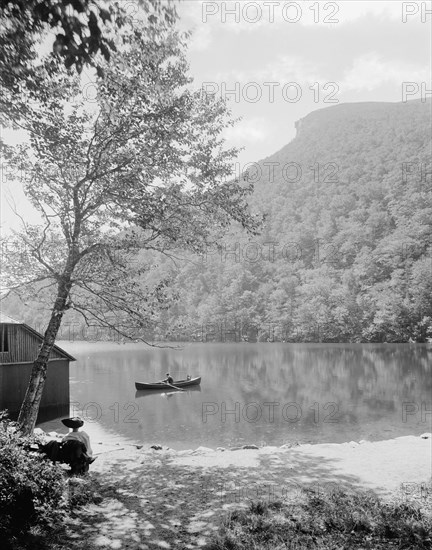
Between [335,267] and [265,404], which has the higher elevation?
[335,267]

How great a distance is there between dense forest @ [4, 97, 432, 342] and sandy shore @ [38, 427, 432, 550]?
51513 millimetres

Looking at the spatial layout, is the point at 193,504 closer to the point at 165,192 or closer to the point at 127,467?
the point at 127,467

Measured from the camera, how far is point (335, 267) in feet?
425

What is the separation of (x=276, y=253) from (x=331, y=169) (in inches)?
2692

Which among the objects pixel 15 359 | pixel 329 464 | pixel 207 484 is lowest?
pixel 329 464

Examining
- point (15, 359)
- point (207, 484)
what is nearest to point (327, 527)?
point (207, 484)

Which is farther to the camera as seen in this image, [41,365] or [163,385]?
[163,385]

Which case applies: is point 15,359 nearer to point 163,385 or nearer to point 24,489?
point 163,385

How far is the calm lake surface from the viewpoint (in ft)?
74.1

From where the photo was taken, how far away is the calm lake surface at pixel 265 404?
22594 millimetres

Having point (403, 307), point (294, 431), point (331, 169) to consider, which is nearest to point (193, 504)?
point (294, 431)

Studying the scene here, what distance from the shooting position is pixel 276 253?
157 m

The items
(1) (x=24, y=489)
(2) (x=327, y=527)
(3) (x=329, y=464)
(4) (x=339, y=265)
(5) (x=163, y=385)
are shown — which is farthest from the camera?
(4) (x=339, y=265)

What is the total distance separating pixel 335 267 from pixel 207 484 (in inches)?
4999
